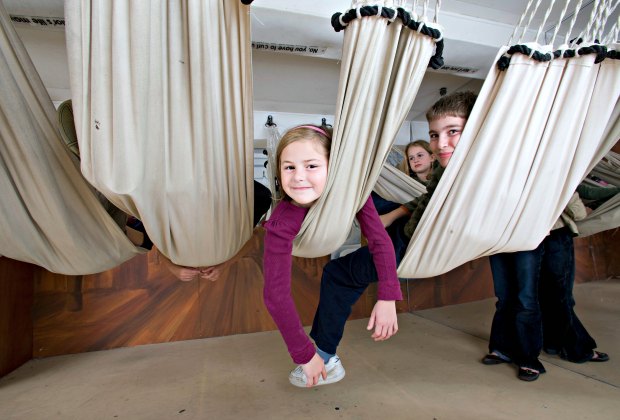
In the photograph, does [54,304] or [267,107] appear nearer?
[54,304]

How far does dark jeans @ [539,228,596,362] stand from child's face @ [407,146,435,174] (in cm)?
66

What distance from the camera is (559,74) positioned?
32.3 inches

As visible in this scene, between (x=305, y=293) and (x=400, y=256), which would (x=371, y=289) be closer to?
(x=305, y=293)

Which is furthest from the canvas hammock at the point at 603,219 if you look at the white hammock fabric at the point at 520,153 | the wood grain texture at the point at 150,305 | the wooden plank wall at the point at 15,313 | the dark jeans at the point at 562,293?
the wooden plank wall at the point at 15,313

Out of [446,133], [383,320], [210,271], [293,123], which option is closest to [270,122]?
[293,123]

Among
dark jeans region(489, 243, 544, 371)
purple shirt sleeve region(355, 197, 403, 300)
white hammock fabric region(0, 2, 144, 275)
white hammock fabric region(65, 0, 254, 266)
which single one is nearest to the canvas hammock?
dark jeans region(489, 243, 544, 371)

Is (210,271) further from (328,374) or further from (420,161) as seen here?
(420,161)

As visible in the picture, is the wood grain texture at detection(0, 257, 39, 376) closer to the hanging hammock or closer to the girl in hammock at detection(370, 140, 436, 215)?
the hanging hammock

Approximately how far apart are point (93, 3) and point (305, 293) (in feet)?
5.21

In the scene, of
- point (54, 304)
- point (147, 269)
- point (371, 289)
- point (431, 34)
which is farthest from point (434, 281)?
point (54, 304)

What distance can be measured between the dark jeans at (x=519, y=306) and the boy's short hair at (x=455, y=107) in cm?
54

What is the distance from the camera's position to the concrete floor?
938 millimetres

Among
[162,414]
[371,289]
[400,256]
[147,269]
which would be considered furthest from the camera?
[371,289]

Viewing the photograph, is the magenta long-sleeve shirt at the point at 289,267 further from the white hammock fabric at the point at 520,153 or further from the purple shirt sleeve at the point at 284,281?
the white hammock fabric at the point at 520,153
